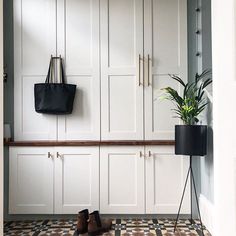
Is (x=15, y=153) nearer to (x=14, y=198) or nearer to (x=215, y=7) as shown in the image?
(x=14, y=198)

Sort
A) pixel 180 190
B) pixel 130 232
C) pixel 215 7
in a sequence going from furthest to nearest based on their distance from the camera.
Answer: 1. pixel 180 190
2. pixel 130 232
3. pixel 215 7

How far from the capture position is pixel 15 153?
290 cm

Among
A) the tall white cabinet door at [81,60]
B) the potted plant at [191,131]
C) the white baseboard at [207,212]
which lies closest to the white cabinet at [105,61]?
the tall white cabinet door at [81,60]

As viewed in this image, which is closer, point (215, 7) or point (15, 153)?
point (215, 7)

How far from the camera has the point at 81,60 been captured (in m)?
2.94

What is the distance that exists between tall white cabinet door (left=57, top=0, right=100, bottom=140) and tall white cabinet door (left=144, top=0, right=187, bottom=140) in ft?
1.73

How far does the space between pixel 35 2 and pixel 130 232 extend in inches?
99.3

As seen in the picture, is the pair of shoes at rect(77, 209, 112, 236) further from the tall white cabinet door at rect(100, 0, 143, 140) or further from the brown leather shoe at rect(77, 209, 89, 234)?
the tall white cabinet door at rect(100, 0, 143, 140)

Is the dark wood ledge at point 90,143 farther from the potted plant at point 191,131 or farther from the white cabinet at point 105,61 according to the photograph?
the potted plant at point 191,131

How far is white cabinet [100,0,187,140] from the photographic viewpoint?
2904mm

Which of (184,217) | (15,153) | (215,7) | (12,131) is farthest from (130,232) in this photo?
(215,7)

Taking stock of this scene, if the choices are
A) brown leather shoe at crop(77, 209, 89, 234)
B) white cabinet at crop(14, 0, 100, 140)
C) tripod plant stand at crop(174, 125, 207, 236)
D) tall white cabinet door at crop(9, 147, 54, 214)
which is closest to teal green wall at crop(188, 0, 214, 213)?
tripod plant stand at crop(174, 125, 207, 236)

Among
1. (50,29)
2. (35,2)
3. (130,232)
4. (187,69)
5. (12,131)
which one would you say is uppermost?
(35,2)

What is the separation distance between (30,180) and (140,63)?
168cm
